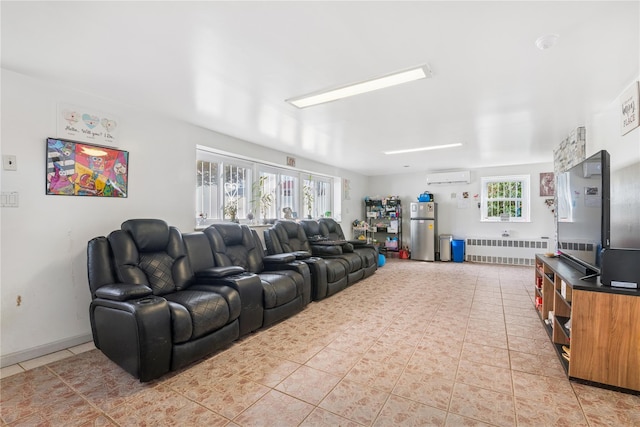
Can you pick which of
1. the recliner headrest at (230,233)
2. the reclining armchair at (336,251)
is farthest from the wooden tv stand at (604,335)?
the recliner headrest at (230,233)

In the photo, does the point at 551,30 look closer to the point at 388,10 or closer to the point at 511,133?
the point at 388,10

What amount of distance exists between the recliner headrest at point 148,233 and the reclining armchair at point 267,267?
0.55 m

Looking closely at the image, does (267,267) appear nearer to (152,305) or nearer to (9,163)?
(152,305)

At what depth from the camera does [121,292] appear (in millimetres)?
2072

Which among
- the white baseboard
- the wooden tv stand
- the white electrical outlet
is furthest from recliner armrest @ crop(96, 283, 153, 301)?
the wooden tv stand

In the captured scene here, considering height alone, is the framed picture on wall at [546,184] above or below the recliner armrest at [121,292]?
above

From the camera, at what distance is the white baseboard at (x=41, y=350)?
227 cm

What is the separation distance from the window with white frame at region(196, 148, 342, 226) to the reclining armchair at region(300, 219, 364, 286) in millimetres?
507

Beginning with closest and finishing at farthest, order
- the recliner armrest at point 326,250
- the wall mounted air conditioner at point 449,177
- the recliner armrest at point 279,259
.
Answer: the recliner armrest at point 279,259 → the recliner armrest at point 326,250 → the wall mounted air conditioner at point 449,177

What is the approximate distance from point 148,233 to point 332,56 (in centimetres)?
223

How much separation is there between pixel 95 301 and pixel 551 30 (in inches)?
144

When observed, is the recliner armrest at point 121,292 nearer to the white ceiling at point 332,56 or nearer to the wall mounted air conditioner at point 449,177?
the white ceiling at point 332,56

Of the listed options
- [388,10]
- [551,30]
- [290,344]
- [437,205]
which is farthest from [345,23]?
[437,205]

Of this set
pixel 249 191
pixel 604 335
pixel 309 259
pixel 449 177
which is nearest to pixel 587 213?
pixel 604 335
